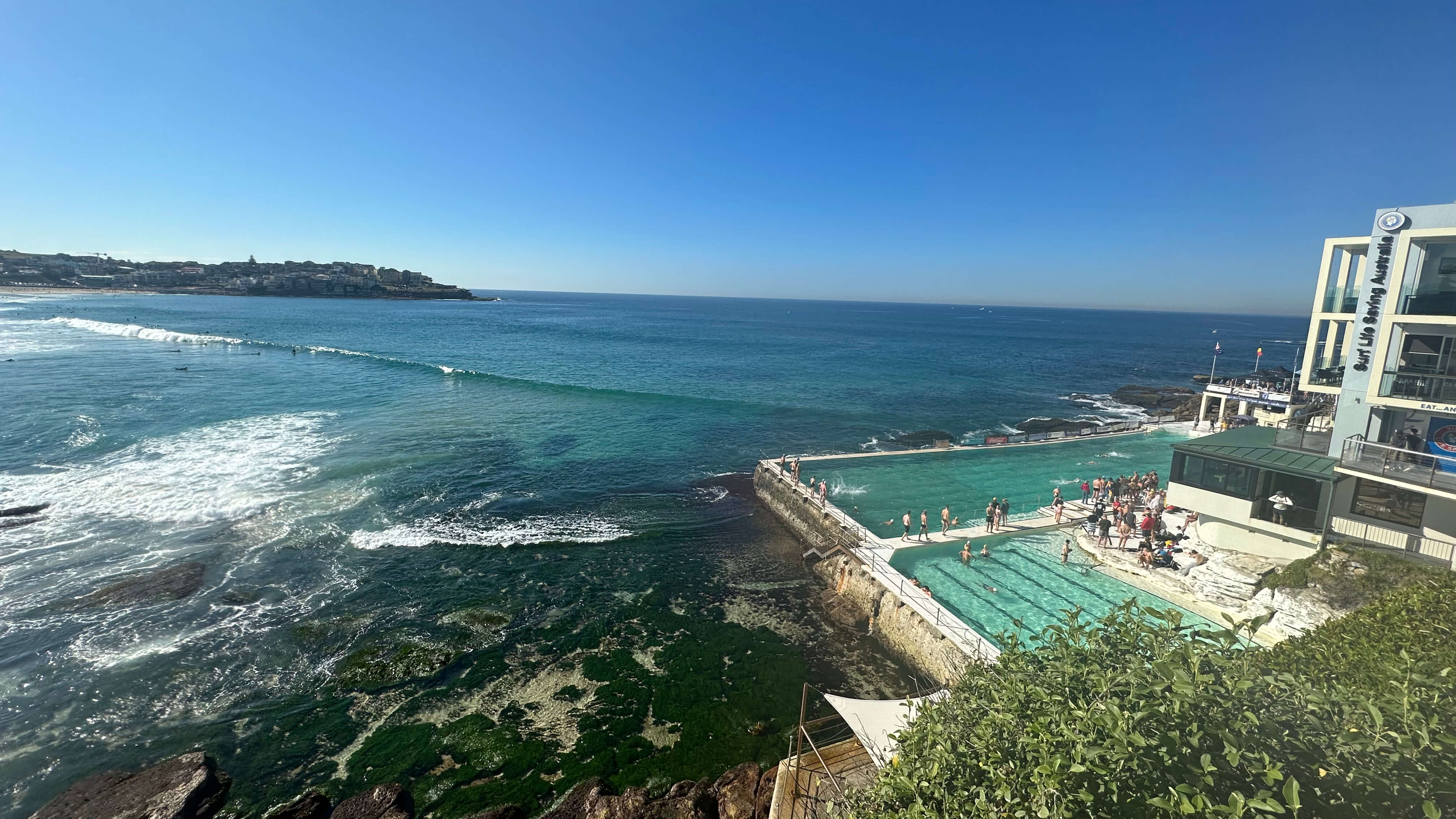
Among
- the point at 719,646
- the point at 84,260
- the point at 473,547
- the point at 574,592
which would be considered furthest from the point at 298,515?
the point at 84,260

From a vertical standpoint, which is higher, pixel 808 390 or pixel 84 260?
pixel 84 260

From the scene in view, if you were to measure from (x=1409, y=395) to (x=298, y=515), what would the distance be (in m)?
37.4

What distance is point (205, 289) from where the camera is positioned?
186250 mm

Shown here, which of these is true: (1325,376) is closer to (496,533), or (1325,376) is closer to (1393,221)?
(1393,221)

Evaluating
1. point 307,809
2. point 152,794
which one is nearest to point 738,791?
point 307,809

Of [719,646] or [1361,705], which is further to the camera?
[719,646]

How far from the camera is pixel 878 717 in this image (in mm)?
11703

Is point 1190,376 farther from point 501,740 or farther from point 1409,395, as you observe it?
point 501,740

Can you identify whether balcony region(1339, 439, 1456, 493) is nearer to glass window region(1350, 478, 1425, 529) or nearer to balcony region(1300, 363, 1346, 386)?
glass window region(1350, 478, 1425, 529)

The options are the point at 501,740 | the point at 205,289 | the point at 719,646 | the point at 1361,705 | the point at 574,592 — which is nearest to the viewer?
the point at 1361,705

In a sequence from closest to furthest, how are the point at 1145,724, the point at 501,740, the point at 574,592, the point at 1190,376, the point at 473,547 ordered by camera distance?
the point at 1145,724 < the point at 501,740 < the point at 574,592 < the point at 473,547 < the point at 1190,376

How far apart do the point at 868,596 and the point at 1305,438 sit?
46.1 feet

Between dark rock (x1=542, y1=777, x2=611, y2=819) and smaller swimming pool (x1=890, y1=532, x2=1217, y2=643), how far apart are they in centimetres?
1011

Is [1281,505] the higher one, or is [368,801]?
[1281,505]
